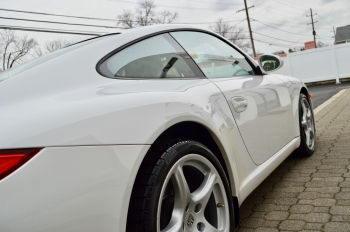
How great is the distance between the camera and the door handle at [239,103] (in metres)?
2.36

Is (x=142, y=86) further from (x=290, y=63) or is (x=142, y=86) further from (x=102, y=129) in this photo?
(x=290, y=63)

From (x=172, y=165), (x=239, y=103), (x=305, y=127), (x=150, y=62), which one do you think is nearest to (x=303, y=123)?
(x=305, y=127)

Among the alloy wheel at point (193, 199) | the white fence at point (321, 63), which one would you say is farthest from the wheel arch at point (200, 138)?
the white fence at point (321, 63)

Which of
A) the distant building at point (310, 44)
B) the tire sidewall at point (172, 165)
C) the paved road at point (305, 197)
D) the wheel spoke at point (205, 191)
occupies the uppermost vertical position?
the distant building at point (310, 44)

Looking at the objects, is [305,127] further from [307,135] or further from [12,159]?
[12,159]

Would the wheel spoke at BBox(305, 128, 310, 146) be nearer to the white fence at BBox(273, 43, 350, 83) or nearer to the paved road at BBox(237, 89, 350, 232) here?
the paved road at BBox(237, 89, 350, 232)

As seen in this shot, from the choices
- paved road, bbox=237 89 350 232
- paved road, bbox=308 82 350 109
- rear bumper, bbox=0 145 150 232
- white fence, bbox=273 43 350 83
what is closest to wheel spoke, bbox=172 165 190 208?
rear bumper, bbox=0 145 150 232

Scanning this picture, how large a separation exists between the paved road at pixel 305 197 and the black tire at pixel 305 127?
10 cm

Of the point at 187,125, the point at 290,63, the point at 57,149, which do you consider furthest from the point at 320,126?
the point at 290,63

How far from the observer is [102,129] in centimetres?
140

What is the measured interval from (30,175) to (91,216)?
0.86ft

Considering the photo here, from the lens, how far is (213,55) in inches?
109

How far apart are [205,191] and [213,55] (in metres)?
1.24

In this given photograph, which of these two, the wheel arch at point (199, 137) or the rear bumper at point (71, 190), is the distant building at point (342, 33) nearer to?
the wheel arch at point (199, 137)
